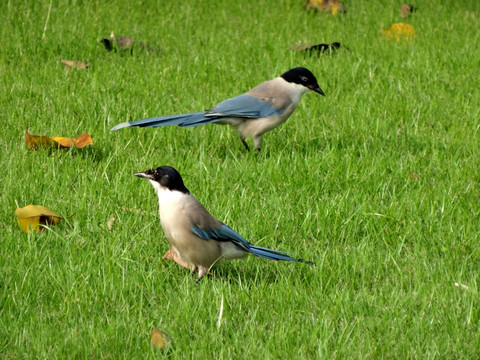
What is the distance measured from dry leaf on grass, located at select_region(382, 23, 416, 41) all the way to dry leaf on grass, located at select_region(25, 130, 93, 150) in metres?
4.31

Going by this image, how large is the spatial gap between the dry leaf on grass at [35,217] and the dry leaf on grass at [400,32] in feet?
17.1

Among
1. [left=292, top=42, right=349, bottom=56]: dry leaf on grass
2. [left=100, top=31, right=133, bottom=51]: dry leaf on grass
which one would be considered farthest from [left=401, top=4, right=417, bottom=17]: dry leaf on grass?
[left=100, top=31, right=133, bottom=51]: dry leaf on grass

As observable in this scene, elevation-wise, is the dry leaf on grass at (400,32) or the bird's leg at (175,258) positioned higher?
the dry leaf on grass at (400,32)

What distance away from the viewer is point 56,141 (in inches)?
214

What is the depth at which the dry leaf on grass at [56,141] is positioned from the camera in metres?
5.39

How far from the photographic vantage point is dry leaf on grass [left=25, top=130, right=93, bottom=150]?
5387 millimetres

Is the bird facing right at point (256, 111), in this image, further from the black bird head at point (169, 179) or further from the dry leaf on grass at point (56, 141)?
the black bird head at point (169, 179)

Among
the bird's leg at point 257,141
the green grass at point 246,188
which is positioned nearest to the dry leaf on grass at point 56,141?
the green grass at point 246,188

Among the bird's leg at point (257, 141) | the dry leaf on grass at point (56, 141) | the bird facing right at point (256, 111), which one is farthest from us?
the bird's leg at point (257, 141)

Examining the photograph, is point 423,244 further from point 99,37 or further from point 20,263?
point 99,37

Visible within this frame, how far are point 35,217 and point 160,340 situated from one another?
1.44 meters

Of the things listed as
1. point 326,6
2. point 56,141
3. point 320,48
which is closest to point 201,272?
point 56,141

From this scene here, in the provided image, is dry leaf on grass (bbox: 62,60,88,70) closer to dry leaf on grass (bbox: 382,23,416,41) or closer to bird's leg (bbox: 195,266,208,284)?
dry leaf on grass (bbox: 382,23,416,41)

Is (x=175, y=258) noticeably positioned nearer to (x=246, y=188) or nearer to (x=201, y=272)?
(x=201, y=272)
